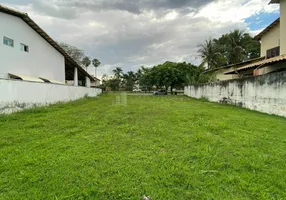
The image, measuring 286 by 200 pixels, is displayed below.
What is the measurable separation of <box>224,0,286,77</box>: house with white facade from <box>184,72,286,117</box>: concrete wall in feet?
7.30

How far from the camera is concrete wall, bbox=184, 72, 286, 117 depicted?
6750mm

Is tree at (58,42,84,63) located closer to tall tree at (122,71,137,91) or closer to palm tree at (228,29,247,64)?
tall tree at (122,71,137,91)

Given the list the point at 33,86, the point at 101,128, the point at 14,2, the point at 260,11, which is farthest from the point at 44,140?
the point at 260,11

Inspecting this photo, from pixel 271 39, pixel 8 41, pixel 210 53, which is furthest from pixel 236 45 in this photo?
pixel 8 41

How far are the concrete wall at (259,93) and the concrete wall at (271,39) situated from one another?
580 centimetres

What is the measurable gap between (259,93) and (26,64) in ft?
46.3

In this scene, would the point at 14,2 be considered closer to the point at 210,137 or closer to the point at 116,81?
the point at 210,137

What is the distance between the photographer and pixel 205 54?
26.7m

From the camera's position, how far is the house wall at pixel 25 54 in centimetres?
977

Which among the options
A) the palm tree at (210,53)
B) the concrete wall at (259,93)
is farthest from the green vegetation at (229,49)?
the concrete wall at (259,93)

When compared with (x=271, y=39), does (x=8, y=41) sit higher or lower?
lower

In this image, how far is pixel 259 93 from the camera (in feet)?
26.4

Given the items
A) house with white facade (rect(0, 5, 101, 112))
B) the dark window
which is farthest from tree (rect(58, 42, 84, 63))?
the dark window

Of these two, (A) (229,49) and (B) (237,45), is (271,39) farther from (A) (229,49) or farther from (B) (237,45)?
(B) (237,45)
